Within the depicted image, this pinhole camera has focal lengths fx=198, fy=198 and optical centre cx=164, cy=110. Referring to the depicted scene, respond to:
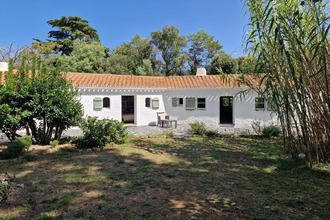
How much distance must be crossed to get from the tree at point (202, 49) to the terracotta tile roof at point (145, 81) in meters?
19.1

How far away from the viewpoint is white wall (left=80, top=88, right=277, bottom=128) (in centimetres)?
1424

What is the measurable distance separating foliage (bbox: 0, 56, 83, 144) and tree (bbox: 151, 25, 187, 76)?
27.4 meters

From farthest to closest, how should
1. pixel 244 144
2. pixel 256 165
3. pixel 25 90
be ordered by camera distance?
pixel 244 144, pixel 25 90, pixel 256 165

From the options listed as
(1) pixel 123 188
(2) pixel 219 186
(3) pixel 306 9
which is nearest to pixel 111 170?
(1) pixel 123 188

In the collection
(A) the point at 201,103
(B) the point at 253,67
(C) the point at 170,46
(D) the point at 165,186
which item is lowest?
(D) the point at 165,186

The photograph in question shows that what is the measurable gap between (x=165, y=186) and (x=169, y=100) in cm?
1210

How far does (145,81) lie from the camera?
17125 mm

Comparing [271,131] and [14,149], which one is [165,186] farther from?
[271,131]

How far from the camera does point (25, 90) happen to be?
745 cm

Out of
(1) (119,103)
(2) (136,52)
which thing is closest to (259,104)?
(1) (119,103)

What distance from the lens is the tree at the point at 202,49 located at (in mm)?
35938

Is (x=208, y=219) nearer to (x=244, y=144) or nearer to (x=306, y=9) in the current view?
(x=306, y=9)

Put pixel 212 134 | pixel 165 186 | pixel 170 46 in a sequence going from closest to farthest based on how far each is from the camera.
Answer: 1. pixel 165 186
2. pixel 212 134
3. pixel 170 46

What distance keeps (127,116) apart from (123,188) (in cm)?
1253
